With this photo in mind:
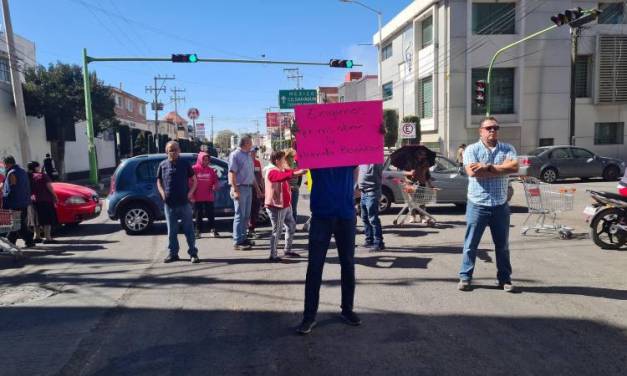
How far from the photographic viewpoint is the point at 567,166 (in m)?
20.5

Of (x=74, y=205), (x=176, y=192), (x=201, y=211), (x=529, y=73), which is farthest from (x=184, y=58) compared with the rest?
(x=529, y=73)

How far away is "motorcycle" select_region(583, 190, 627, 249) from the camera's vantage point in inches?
288

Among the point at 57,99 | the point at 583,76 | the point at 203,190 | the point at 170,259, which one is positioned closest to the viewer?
the point at 170,259

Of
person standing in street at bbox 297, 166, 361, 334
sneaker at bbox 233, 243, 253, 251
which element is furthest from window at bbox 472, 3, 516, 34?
person standing in street at bbox 297, 166, 361, 334

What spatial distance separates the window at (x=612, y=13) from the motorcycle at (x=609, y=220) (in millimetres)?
27777

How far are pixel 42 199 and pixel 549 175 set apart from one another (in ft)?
62.1

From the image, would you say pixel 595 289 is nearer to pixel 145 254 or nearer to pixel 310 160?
pixel 310 160

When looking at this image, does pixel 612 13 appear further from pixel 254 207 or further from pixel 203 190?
pixel 203 190

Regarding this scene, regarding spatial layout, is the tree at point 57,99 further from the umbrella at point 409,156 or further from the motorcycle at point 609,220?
the motorcycle at point 609,220

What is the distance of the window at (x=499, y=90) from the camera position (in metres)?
29.1

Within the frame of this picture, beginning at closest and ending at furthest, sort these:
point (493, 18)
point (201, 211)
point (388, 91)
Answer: point (201, 211) < point (493, 18) < point (388, 91)

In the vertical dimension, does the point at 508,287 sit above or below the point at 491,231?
below

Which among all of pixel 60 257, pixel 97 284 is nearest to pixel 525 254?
pixel 97 284

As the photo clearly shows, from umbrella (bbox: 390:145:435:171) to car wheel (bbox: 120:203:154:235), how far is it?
5481 mm
